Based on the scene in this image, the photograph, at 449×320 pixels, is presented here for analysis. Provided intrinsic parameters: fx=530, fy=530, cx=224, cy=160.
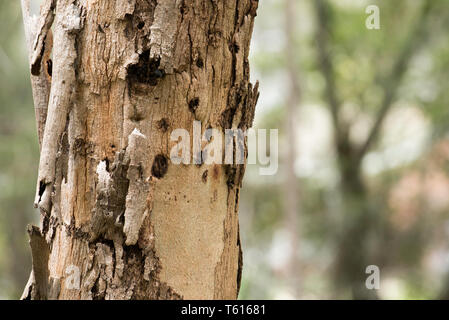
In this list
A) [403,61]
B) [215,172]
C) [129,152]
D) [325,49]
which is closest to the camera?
[129,152]

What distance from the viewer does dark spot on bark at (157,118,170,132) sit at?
1345mm

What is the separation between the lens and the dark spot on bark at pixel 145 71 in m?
1.32

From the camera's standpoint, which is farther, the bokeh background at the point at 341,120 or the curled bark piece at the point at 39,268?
the bokeh background at the point at 341,120

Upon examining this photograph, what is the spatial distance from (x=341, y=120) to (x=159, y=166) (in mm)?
6452

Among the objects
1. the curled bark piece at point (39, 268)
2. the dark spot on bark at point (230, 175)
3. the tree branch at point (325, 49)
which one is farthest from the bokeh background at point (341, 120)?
the curled bark piece at point (39, 268)

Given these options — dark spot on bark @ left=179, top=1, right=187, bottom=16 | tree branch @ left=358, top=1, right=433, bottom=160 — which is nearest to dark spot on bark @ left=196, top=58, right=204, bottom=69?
dark spot on bark @ left=179, top=1, right=187, bottom=16

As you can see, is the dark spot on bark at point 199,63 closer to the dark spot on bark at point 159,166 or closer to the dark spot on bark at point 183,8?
the dark spot on bark at point 183,8

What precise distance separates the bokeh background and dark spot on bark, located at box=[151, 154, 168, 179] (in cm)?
401

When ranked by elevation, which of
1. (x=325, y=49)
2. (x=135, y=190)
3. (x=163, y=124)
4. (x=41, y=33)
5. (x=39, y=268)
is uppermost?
(x=325, y=49)

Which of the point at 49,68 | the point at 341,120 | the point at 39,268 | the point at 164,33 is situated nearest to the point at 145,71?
the point at 164,33

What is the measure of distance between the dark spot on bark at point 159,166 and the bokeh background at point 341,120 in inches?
158

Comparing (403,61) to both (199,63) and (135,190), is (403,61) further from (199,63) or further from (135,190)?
(135,190)

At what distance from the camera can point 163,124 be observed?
4.42ft
